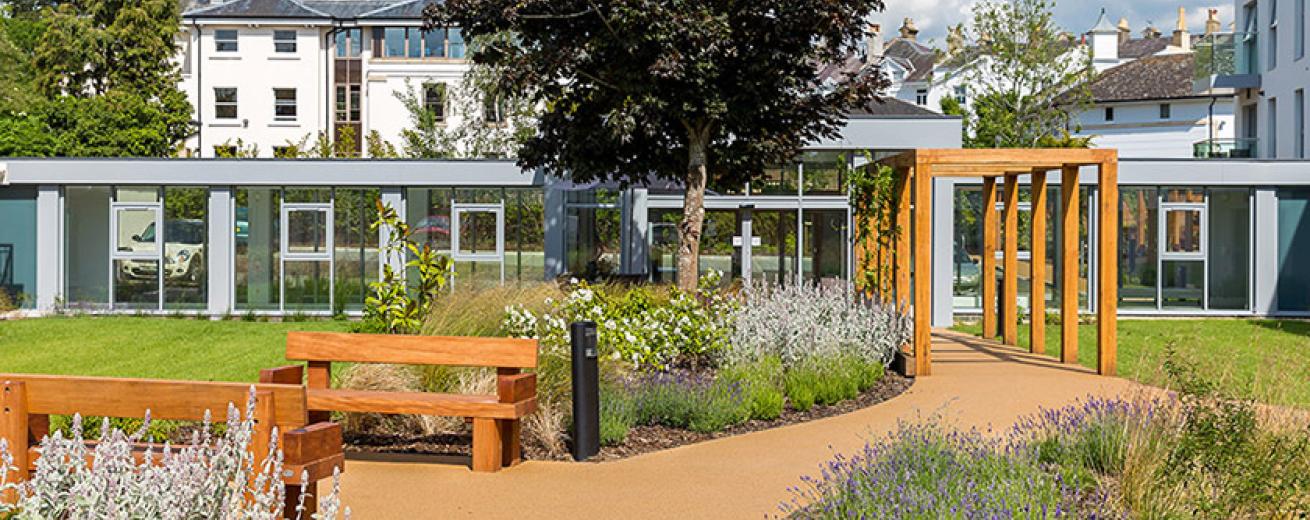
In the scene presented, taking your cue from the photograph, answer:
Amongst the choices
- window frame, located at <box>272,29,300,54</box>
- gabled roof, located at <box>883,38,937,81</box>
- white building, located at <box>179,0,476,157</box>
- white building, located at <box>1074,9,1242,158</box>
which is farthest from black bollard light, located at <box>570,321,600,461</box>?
gabled roof, located at <box>883,38,937,81</box>

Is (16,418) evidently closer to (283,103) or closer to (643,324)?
(643,324)

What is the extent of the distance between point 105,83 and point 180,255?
21633 mm

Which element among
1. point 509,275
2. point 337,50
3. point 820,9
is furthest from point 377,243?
point 337,50

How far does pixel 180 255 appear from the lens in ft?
73.7

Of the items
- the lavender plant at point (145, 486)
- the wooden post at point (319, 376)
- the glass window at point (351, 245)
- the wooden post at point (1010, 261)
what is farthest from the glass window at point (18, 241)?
the lavender plant at point (145, 486)

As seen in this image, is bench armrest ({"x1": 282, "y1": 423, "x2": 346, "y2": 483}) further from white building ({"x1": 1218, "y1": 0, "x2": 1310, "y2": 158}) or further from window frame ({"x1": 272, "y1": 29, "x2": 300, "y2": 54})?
window frame ({"x1": 272, "y1": 29, "x2": 300, "y2": 54})

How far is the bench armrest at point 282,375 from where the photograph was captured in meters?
7.70

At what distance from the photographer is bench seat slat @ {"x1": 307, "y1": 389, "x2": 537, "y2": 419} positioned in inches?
310

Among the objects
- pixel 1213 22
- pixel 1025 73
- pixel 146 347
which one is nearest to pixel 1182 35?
pixel 1213 22

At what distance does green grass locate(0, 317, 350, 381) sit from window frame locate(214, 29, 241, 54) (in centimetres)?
2780

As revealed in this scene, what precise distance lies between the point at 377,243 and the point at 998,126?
23351 millimetres

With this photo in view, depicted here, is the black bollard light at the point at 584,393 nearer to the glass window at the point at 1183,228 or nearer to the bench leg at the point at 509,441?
the bench leg at the point at 509,441

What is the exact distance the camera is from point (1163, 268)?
23188mm

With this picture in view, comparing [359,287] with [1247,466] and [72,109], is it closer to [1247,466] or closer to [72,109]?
[1247,466]
